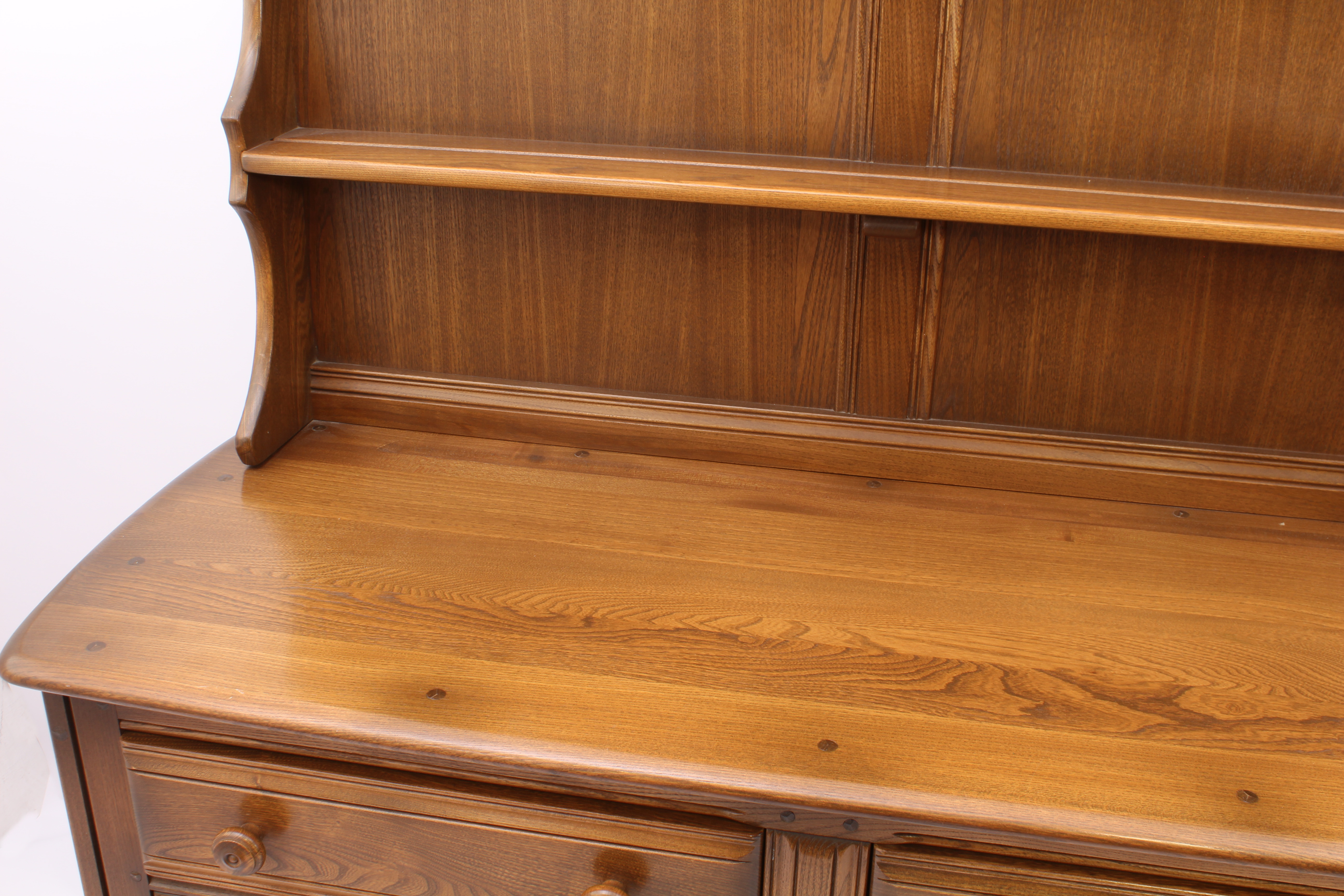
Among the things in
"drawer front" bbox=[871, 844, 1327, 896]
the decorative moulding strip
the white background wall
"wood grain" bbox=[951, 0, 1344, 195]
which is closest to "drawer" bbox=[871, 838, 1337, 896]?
"drawer front" bbox=[871, 844, 1327, 896]

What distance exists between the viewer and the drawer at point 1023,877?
39.8 inches

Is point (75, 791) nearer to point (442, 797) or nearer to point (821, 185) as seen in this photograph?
point (442, 797)

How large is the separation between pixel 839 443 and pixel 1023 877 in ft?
2.05

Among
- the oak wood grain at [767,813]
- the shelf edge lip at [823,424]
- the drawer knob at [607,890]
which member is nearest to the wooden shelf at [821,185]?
the shelf edge lip at [823,424]

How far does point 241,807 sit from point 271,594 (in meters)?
0.23

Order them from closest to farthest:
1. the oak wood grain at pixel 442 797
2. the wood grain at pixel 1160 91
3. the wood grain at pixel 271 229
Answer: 1. the oak wood grain at pixel 442 797
2. the wood grain at pixel 1160 91
3. the wood grain at pixel 271 229

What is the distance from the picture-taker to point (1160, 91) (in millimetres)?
1293

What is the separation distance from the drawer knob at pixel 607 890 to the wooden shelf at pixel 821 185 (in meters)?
0.73

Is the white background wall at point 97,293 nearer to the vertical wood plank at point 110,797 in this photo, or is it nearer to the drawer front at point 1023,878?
the vertical wood plank at point 110,797

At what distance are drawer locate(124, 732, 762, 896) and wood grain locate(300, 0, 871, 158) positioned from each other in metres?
0.82

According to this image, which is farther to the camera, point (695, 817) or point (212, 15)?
point (212, 15)

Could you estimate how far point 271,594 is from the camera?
124 cm

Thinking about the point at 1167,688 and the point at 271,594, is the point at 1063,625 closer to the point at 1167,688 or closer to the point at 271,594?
the point at 1167,688

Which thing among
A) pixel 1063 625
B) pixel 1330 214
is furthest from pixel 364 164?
pixel 1330 214
